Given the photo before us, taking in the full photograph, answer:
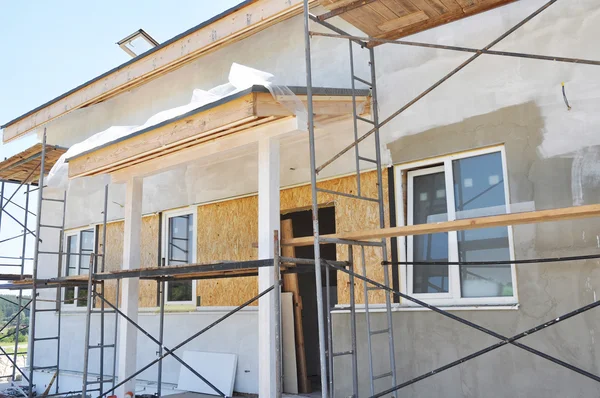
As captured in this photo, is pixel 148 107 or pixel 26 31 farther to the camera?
pixel 26 31

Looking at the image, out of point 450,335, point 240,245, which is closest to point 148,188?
point 240,245

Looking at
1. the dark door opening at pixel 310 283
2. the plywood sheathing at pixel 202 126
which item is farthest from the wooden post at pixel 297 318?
the plywood sheathing at pixel 202 126

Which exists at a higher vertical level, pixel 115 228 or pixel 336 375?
pixel 115 228

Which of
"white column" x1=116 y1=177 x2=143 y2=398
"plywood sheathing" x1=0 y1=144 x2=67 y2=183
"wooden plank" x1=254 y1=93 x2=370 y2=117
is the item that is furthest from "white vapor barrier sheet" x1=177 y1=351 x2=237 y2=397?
"plywood sheathing" x1=0 y1=144 x2=67 y2=183

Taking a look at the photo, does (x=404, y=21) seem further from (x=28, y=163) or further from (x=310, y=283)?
(x=28, y=163)

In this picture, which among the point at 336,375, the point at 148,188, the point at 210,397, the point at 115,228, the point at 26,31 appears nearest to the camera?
the point at 336,375

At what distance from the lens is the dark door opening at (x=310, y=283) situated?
10547mm

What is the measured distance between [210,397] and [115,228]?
4804mm

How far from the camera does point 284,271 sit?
6.41 m

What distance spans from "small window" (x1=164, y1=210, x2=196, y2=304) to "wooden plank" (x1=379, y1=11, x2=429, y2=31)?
17.5ft

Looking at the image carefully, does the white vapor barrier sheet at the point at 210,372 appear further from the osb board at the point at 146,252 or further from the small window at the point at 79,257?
→ the small window at the point at 79,257

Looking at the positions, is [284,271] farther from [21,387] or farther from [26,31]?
[26,31]

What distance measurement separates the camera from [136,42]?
37.7ft

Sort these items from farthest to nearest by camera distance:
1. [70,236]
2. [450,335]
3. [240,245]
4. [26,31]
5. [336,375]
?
1. [26,31]
2. [70,236]
3. [240,245]
4. [336,375]
5. [450,335]
